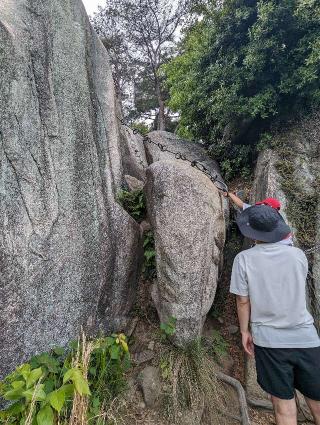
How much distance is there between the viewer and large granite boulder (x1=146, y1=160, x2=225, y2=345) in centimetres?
443

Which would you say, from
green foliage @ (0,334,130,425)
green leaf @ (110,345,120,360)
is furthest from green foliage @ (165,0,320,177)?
green foliage @ (0,334,130,425)

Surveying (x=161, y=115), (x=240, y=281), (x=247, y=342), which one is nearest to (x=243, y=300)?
(x=240, y=281)

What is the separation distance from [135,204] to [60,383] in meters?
3.10

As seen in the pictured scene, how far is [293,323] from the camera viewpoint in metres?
2.83

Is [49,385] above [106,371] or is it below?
above

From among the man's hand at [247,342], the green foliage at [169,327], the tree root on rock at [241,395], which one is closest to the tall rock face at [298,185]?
the tree root on rock at [241,395]

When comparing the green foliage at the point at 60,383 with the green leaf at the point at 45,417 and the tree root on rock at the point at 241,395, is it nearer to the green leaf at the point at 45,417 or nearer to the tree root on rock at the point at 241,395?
the green leaf at the point at 45,417

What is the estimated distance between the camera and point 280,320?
2859 millimetres

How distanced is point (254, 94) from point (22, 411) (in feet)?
21.2

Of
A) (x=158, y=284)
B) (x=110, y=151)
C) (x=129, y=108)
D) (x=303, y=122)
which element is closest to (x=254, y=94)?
(x=303, y=122)

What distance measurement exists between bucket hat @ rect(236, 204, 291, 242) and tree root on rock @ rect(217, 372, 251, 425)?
2440 mm

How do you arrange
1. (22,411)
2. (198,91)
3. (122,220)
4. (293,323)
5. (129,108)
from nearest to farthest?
(22,411) < (293,323) < (122,220) < (198,91) < (129,108)

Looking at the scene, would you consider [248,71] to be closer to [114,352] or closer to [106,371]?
[114,352]

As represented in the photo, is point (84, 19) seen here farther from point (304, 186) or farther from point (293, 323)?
point (293, 323)
